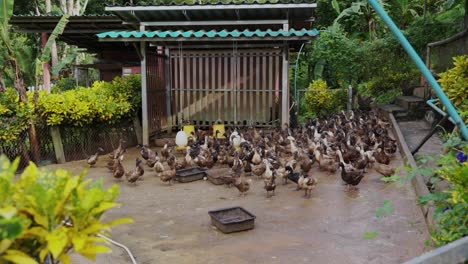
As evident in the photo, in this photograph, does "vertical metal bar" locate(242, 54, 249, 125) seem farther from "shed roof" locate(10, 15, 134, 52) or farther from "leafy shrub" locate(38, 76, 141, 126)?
"shed roof" locate(10, 15, 134, 52)

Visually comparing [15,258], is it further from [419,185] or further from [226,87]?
[226,87]

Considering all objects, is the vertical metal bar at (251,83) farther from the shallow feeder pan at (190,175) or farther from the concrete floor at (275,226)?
the concrete floor at (275,226)

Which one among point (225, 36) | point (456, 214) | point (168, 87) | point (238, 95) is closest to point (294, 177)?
point (456, 214)

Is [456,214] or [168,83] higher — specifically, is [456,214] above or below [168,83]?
below

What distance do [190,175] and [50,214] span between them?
20.6 ft

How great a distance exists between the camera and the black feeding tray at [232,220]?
5340 mm

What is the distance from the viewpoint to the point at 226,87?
12.7 meters

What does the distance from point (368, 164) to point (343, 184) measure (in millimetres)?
1255

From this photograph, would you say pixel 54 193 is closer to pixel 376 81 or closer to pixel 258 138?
pixel 258 138

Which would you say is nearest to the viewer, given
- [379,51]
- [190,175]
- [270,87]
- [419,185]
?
[419,185]

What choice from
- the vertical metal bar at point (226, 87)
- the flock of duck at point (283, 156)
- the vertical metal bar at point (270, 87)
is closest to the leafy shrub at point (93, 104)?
the flock of duck at point (283, 156)

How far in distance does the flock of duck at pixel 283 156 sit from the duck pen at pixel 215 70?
1132 mm

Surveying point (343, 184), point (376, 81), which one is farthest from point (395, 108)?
point (343, 184)

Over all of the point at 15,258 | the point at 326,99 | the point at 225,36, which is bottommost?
the point at 15,258
